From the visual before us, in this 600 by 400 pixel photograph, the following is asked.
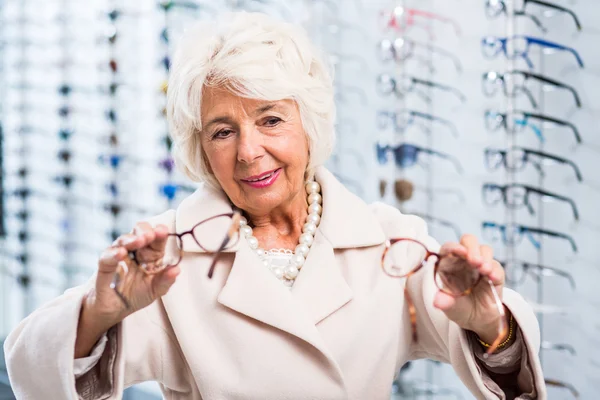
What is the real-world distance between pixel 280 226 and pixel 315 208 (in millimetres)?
103

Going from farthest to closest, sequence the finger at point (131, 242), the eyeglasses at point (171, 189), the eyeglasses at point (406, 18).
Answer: the eyeglasses at point (171, 189), the eyeglasses at point (406, 18), the finger at point (131, 242)

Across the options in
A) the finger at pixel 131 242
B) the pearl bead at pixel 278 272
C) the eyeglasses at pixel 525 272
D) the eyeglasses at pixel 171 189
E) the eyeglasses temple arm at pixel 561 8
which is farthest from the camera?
the eyeglasses at pixel 171 189

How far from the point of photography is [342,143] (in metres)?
4.52

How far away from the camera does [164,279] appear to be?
1.49 metres

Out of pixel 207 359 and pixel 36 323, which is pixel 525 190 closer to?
pixel 207 359

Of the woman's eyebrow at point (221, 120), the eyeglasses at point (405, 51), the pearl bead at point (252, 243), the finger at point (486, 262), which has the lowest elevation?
the finger at point (486, 262)

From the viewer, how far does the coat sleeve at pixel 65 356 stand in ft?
5.11

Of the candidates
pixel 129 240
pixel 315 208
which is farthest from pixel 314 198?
pixel 129 240

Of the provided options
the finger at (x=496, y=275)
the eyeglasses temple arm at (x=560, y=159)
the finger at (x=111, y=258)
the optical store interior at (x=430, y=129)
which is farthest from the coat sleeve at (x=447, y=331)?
the eyeglasses temple arm at (x=560, y=159)

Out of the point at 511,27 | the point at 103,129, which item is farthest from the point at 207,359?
the point at 103,129

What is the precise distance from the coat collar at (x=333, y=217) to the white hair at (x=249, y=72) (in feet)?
0.34

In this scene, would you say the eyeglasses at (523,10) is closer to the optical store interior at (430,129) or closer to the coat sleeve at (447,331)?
the optical store interior at (430,129)

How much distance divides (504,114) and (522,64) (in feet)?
0.99

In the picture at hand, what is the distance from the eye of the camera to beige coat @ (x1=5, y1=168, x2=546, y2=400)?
5.47ft
